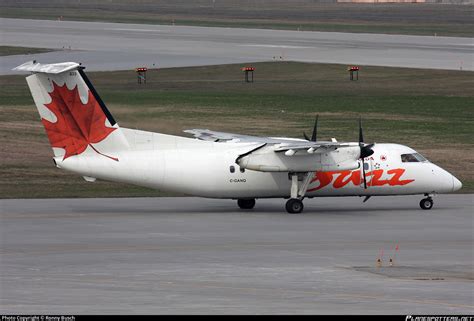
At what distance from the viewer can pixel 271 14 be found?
15775 cm

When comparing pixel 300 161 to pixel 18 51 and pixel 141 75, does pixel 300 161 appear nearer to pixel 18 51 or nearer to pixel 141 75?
pixel 141 75

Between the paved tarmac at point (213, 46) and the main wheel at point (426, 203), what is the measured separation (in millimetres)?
48201

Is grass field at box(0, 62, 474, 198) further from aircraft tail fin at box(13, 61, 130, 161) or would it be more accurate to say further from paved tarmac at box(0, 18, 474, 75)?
aircraft tail fin at box(13, 61, 130, 161)

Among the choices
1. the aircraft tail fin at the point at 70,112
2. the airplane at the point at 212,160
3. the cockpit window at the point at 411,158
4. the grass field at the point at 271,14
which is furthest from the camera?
the grass field at the point at 271,14

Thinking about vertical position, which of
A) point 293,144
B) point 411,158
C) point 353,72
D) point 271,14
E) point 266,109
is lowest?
point 266,109

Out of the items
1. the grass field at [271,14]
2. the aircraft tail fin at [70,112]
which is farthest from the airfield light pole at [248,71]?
the aircraft tail fin at [70,112]

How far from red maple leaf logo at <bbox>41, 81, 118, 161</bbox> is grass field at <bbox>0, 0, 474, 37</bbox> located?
8719 cm

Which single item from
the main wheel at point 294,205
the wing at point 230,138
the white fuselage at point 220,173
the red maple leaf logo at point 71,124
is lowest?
the main wheel at point 294,205

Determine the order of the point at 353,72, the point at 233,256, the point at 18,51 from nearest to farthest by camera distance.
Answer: the point at 233,256
the point at 353,72
the point at 18,51

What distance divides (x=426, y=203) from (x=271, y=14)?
116 m

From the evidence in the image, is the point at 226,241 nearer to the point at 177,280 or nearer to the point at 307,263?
the point at 307,263

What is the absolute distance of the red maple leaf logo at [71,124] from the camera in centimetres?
4088

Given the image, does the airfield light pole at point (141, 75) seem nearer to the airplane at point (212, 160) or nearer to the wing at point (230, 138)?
the wing at point (230, 138)

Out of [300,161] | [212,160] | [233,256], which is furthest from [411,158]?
[233,256]
